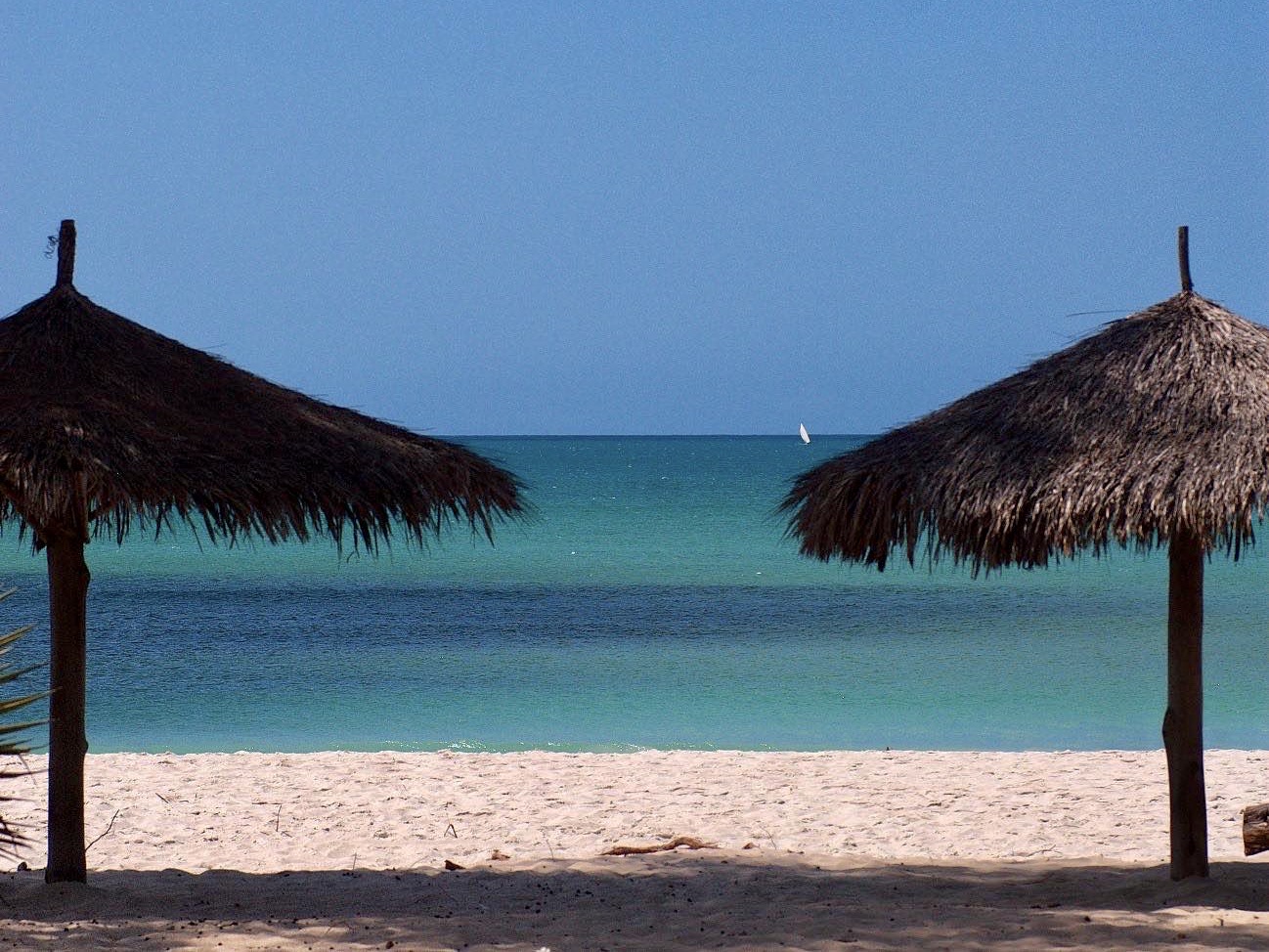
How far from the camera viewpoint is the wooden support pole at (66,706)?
180 inches

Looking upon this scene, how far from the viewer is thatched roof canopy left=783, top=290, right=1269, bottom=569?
4172 millimetres

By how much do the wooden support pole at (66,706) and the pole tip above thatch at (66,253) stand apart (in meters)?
1.10

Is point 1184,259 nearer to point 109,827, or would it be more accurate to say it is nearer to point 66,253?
point 66,253

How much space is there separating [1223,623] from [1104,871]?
43.5ft

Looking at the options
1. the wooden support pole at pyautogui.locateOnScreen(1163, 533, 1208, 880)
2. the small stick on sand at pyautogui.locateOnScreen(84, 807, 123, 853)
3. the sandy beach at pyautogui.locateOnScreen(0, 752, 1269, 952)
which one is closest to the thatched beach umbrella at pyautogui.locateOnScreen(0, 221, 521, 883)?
the sandy beach at pyautogui.locateOnScreen(0, 752, 1269, 952)

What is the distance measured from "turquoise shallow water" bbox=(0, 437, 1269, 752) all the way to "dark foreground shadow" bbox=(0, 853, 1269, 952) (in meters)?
1.40

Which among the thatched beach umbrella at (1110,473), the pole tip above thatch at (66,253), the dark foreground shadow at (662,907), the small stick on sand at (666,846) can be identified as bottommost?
the small stick on sand at (666,846)

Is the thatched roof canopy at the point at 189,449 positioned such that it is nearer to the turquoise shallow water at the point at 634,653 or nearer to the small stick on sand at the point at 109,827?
the turquoise shallow water at the point at 634,653

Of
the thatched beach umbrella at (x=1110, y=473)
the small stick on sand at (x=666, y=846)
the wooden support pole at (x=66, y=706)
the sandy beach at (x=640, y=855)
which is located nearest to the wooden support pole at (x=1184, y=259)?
the thatched beach umbrella at (x=1110, y=473)

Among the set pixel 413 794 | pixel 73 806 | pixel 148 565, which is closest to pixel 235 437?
pixel 73 806

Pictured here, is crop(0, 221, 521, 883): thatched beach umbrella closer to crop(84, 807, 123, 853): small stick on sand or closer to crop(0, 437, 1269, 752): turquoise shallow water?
crop(0, 437, 1269, 752): turquoise shallow water

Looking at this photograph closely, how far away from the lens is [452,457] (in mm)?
5176

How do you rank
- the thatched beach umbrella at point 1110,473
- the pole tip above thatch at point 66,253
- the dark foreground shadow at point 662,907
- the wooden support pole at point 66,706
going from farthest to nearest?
the pole tip above thatch at point 66,253 → the wooden support pole at point 66,706 → the thatched beach umbrella at point 1110,473 → the dark foreground shadow at point 662,907

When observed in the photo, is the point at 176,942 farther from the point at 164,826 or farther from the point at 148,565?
the point at 148,565
